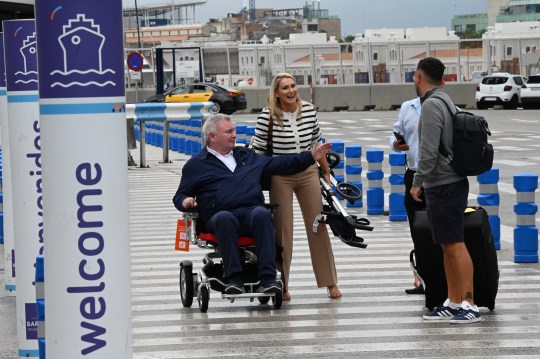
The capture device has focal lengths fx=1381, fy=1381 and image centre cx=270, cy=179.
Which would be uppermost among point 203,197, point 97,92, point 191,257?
point 97,92

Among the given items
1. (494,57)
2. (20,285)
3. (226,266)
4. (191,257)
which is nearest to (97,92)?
(20,285)

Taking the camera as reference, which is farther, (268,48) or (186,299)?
(268,48)

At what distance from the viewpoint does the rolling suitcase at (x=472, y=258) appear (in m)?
9.55

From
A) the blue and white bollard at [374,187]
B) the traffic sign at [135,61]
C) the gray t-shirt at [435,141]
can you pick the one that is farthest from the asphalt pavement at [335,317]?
the traffic sign at [135,61]

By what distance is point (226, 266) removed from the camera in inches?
384

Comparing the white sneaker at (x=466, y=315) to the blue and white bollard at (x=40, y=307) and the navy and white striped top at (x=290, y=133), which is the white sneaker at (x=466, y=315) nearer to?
the navy and white striped top at (x=290, y=133)

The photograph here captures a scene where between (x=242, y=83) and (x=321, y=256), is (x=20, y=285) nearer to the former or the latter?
(x=321, y=256)

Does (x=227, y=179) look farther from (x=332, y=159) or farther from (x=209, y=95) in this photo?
(x=209, y=95)

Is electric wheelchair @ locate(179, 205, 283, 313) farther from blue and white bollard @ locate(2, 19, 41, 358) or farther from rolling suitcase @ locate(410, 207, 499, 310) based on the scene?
blue and white bollard @ locate(2, 19, 41, 358)

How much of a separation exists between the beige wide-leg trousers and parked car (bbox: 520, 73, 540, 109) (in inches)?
1676

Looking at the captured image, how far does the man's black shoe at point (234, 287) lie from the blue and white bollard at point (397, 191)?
6810 millimetres

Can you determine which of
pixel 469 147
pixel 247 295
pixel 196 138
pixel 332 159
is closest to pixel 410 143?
pixel 332 159

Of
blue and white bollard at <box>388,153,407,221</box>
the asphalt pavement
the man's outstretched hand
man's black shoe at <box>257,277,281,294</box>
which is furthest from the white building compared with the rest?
man's black shoe at <box>257,277,281,294</box>

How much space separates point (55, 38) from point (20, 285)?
10.9 ft
